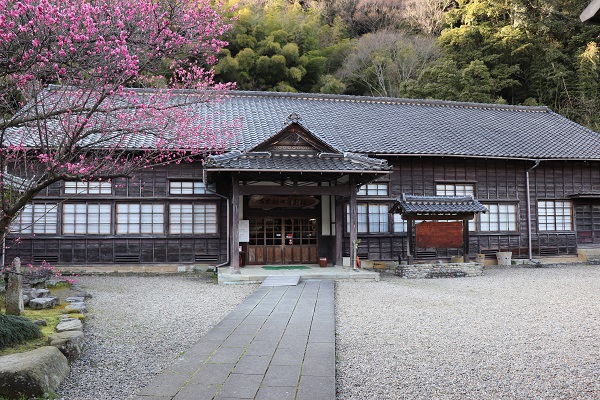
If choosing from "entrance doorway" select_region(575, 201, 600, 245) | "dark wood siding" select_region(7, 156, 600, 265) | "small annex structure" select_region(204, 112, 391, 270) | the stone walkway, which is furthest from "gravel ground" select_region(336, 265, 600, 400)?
"entrance doorway" select_region(575, 201, 600, 245)

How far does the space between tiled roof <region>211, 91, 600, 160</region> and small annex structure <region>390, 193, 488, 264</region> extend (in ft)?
7.02

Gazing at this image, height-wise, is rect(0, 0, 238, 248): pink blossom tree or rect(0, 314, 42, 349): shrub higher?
rect(0, 0, 238, 248): pink blossom tree

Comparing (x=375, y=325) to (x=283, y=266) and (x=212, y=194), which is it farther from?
(x=212, y=194)

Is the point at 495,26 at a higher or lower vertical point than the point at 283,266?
higher

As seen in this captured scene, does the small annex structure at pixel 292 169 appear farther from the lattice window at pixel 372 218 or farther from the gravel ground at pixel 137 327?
the gravel ground at pixel 137 327

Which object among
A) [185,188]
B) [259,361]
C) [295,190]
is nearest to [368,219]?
[295,190]

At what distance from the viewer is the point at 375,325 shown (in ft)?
22.9

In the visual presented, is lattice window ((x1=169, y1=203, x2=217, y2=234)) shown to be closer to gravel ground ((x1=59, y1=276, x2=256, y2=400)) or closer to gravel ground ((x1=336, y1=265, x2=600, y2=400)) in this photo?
gravel ground ((x1=59, y1=276, x2=256, y2=400))

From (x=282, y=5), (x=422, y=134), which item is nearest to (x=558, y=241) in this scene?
(x=422, y=134)

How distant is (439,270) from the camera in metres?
13.6

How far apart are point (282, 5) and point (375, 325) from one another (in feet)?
110

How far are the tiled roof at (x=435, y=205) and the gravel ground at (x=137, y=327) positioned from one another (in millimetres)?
5272

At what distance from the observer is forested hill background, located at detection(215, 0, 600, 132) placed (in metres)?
26.8

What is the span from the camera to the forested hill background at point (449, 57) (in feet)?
88.0
